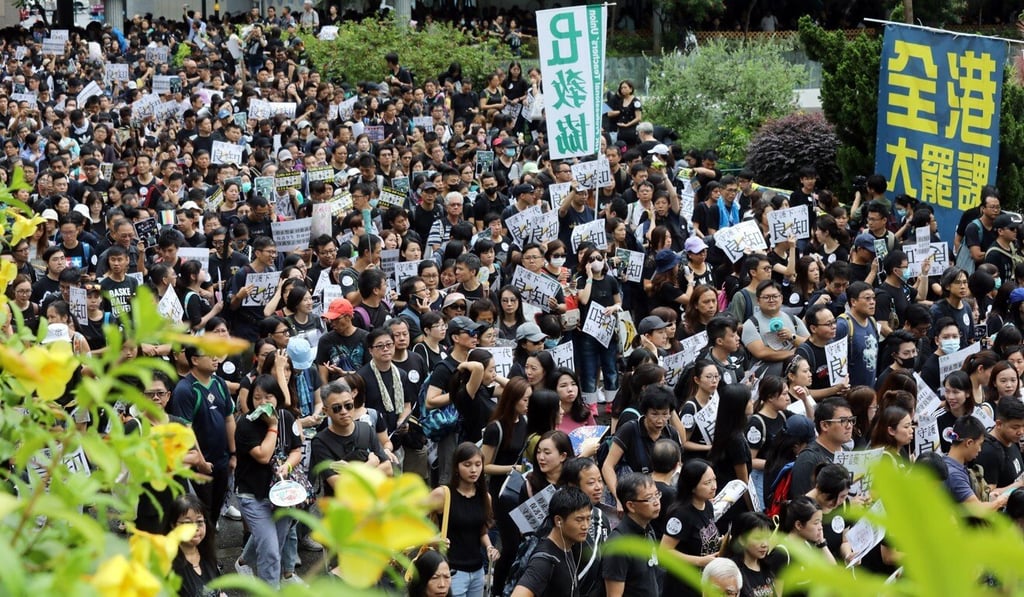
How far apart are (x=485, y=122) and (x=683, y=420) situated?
13561 mm

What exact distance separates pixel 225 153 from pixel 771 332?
8.58 m

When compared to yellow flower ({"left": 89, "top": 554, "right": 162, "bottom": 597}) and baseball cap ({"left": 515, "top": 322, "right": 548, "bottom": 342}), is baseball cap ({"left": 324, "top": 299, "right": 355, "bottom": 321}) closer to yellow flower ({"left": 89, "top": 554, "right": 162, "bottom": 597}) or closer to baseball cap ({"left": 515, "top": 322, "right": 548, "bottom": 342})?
baseball cap ({"left": 515, "top": 322, "right": 548, "bottom": 342})

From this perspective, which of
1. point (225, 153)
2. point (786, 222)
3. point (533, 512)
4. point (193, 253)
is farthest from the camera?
point (225, 153)

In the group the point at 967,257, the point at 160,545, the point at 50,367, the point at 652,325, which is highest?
the point at 50,367

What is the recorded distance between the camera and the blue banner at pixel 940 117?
1280 centimetres

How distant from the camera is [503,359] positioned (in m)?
8.18

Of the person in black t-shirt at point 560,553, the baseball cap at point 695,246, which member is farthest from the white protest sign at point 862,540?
the baseball cap at point 695,246

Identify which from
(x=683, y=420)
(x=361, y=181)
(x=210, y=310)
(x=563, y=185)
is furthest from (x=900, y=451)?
(x=361, y=181)

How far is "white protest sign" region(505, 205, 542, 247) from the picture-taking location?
11812mm

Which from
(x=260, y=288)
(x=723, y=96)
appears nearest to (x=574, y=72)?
(x=260, y=288)

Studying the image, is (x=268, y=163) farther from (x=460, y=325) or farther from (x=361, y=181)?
(x=460, y=325)

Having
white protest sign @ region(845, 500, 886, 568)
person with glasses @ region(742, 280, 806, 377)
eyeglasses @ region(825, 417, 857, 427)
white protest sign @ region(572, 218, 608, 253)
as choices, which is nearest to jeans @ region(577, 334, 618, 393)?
white protest sign @ region(572, 218, 608, 253)

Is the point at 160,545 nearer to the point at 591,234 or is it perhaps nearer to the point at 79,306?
the point at 79,306

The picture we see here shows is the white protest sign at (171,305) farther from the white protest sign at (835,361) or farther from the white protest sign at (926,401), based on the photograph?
the white protest sign at (926,401)
